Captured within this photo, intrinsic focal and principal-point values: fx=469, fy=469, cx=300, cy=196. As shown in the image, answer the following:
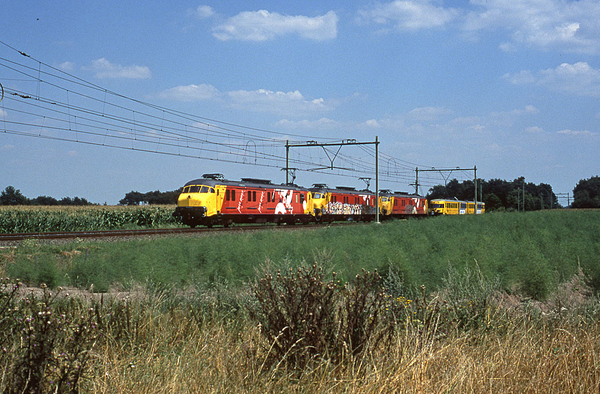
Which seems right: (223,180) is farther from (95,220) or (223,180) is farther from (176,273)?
(176,273)

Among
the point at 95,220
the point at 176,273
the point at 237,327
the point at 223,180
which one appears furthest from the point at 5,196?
the point at 237,327

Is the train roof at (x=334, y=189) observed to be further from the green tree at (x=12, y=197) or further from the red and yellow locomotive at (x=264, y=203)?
the green tree at (x=12, y=197)

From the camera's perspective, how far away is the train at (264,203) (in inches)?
1137

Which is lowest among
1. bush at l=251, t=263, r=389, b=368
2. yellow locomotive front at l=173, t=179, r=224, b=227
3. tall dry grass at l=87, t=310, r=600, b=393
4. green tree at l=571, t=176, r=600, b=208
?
tall dry grass at l=87, t=310, r=600, b=393

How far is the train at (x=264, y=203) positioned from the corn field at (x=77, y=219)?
26.2ft

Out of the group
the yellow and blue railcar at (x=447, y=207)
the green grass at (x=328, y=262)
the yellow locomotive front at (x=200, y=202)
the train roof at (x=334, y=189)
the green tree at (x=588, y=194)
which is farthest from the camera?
the green tree at (x=588, y=194)

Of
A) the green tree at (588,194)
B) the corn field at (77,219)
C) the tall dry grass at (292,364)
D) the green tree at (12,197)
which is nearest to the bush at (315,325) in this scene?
the tall dry grass at (292,364)

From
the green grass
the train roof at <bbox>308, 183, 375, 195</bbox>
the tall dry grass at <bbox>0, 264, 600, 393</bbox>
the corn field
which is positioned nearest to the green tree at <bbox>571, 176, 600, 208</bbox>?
the train roof at <bbox>308, 183, 375, 195</bbox>

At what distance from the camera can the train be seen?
28875 mm

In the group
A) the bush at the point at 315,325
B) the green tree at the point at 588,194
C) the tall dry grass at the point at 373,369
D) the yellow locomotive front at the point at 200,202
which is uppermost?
the green tree at the point at 588,194

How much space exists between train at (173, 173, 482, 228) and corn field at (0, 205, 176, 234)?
7.98 m

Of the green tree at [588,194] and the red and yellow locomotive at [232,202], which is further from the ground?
the green tree at [588,194]

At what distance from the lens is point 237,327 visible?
5648 mm

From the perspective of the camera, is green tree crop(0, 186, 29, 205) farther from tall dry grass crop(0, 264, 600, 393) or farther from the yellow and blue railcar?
tall dry grass crop(0, 264, 600, 393)
